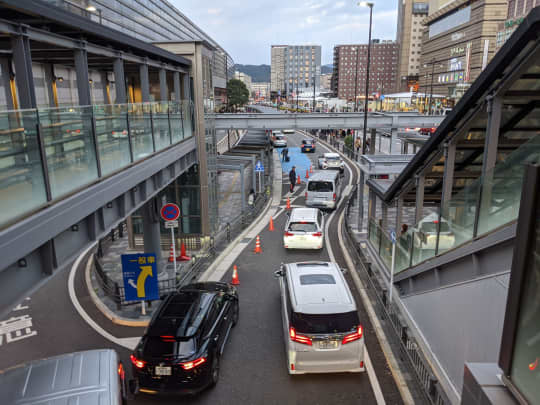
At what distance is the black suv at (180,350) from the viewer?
23.6 feet

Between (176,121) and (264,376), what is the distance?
9.26 meters

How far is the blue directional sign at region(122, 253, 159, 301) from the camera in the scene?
10609 mm

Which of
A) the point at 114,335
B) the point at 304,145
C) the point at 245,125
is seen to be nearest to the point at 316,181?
the point at 245,125

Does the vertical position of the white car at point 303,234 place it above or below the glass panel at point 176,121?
below

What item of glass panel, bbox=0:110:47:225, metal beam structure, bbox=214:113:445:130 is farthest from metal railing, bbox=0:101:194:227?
metal beam structure, bbox=214:113:445:130

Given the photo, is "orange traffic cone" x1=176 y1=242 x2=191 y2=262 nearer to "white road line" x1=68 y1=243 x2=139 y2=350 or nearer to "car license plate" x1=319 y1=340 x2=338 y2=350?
"white road line" x1=68 y1=243 x2=139 y2=350

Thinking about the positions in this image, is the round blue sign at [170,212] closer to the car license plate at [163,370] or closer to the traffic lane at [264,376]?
the traffic lane at [264,376]

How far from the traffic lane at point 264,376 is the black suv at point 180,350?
362 mm

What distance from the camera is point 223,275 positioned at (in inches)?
549

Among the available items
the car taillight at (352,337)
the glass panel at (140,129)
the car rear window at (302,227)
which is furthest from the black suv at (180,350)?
the car rear window at (302,227)

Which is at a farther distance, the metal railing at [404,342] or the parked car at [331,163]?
the parked car at [331,163]

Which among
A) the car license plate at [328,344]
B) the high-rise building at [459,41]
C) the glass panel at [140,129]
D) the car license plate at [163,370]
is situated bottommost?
the car license plate at [163,370]

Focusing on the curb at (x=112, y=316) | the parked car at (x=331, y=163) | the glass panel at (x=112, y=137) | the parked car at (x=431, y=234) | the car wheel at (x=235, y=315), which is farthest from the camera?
the parked car at (x=331, y=163)

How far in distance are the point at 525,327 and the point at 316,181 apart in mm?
21785
